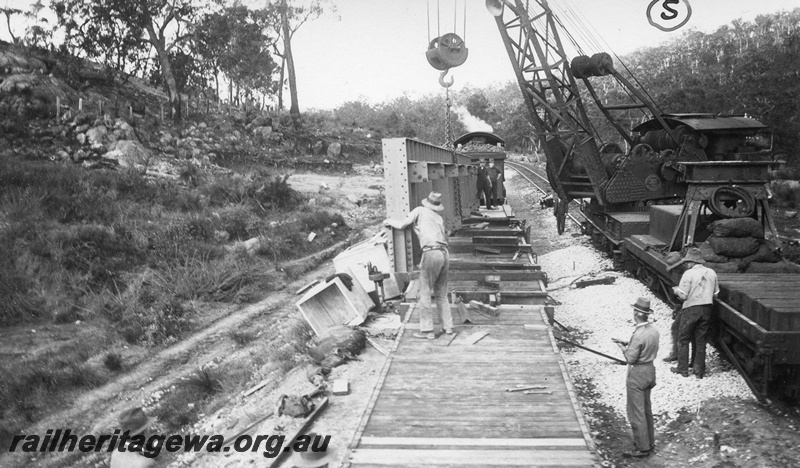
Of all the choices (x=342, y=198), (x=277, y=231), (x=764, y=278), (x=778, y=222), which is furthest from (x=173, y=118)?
(x=764, y=278)

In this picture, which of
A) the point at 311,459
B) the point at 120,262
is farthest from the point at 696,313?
the point at 120,262

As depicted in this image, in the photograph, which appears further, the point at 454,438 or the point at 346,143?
the point at 346,143

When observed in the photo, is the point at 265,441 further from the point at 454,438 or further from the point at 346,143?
the point at 346,143

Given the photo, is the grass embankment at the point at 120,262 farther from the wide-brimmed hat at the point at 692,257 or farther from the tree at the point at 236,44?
the tree at the point at 236,44

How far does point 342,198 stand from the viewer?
23766mm

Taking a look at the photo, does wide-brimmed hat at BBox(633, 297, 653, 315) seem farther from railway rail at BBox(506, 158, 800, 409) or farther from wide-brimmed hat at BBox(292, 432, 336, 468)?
wide-brimmed hat at BBox(292, 432, 336, 468)

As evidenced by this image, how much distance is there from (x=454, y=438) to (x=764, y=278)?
16.5 ft

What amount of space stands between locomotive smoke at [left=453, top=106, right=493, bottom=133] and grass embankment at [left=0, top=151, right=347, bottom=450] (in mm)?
39202

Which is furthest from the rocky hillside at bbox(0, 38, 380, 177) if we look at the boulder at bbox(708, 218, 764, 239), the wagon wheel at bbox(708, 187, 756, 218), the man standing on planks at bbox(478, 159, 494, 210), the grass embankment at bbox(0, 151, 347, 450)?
the boulder at bbox(708, 218, 764, 239)

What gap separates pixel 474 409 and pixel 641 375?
1.66 metres

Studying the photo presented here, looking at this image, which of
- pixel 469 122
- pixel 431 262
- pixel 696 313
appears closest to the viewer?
pixel 431 262

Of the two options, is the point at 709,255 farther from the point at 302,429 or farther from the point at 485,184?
the point at 485,184

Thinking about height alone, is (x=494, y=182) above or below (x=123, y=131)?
below

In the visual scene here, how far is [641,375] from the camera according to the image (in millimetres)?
5746
